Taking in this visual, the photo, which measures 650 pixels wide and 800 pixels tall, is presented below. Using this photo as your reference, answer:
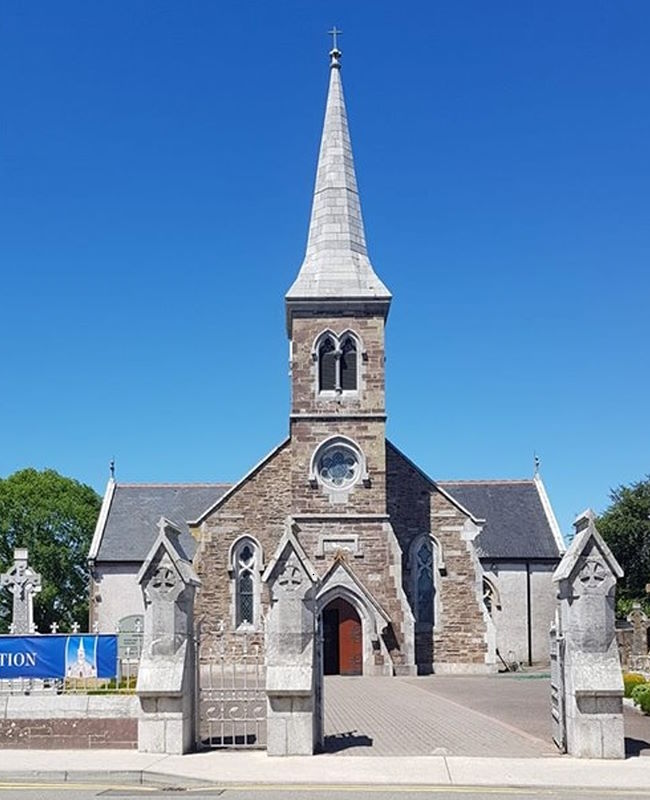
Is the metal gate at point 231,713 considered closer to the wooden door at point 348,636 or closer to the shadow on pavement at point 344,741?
the shadow on pavement at point 344,741

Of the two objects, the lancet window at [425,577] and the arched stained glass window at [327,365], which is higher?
the arched stained glass window at [327,365]

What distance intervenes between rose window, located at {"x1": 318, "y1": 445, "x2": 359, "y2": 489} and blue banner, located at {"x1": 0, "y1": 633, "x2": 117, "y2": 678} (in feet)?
69.6

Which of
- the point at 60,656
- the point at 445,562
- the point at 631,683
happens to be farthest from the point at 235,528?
the point at 60,656

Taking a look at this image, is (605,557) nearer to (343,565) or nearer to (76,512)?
(343,565)

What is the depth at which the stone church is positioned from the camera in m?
35.4

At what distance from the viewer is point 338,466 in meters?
36.9

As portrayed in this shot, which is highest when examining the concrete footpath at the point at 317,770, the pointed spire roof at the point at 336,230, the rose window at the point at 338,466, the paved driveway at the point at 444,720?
the pointed spire roof at the point at 336,230

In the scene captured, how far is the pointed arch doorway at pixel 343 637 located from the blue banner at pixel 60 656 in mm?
19886

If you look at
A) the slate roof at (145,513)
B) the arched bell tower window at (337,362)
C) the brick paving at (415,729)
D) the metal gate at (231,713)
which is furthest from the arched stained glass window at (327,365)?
the brick paving at (415,729)

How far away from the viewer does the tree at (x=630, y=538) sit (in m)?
58.8

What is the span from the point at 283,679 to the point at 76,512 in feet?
152

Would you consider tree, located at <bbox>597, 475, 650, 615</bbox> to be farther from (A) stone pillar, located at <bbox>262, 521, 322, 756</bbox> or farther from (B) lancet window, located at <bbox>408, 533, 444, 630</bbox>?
(A) stone pillar, located at <bbox>262, 521, 322, 756</bbox>

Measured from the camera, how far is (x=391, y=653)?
1379 inches

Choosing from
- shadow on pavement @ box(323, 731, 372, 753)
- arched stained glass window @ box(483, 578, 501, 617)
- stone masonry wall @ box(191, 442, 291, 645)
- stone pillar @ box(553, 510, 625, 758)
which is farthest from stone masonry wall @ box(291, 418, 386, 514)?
stone pillar @ box(553, 510, 625, 758)
